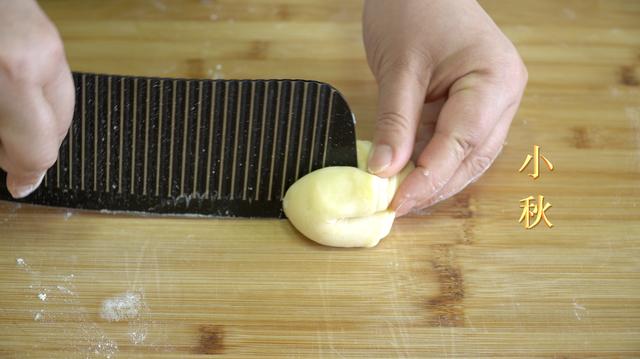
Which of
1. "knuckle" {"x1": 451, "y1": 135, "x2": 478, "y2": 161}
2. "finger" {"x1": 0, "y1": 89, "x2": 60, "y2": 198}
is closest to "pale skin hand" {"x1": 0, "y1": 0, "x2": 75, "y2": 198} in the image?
"finger" {"x1": 0, "y1": 89, "x2": 60, "y2": 198}

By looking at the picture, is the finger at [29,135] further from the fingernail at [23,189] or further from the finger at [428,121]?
the finger at [428,121]

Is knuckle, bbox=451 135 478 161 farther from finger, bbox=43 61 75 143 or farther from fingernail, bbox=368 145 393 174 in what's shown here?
finger, bbox=43 61 75 143

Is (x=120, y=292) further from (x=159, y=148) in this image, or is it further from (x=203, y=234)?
(x=159, y=148)

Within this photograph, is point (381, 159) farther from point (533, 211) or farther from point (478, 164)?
point (533, 211)

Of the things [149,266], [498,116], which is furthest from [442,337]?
[149,266]

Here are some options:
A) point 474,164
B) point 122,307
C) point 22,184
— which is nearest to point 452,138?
point 474,164

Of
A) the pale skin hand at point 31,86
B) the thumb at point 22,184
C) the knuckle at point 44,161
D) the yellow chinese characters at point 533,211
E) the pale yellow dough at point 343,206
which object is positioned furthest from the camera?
the yellow chinese characters at point 533,211

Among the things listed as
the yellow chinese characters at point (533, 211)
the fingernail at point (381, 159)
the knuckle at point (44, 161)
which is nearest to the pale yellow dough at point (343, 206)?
the fingernail at point (381, 159)
